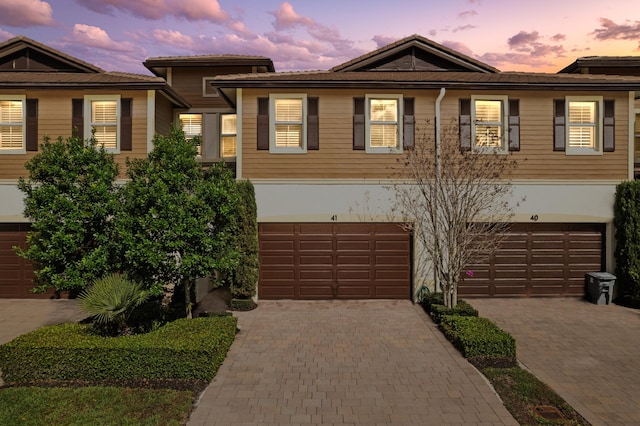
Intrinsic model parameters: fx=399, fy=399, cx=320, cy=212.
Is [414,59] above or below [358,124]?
Answer: above

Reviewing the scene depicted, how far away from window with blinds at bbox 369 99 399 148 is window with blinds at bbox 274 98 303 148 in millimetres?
2492

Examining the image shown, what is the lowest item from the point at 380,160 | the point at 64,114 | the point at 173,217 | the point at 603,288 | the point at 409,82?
the point at 603,288

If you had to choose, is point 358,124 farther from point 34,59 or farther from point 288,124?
point 34,59

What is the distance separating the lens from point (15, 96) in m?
14.2

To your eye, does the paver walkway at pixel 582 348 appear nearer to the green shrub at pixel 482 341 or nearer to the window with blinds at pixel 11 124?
the green shrub at pixel 482 341

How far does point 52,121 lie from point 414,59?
13.6 meters

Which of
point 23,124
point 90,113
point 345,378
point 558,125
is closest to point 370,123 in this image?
point 558,125

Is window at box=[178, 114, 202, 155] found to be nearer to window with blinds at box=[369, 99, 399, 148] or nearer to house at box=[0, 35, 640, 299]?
house at box=[0, 35, 640, 299]

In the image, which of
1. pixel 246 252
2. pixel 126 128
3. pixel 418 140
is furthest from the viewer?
pixel 126 128

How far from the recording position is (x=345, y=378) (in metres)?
7.83

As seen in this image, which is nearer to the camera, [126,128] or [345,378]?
[345,378]

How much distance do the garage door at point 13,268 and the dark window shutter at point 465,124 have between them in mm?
15559

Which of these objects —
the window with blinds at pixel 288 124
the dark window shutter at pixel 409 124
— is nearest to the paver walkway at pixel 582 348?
the dark window shutter at pixel 409 124

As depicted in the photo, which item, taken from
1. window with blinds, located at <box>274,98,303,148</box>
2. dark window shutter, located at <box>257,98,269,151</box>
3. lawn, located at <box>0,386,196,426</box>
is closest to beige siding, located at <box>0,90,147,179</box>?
dark window shutter, located at <box>257,98,269,151</box>
